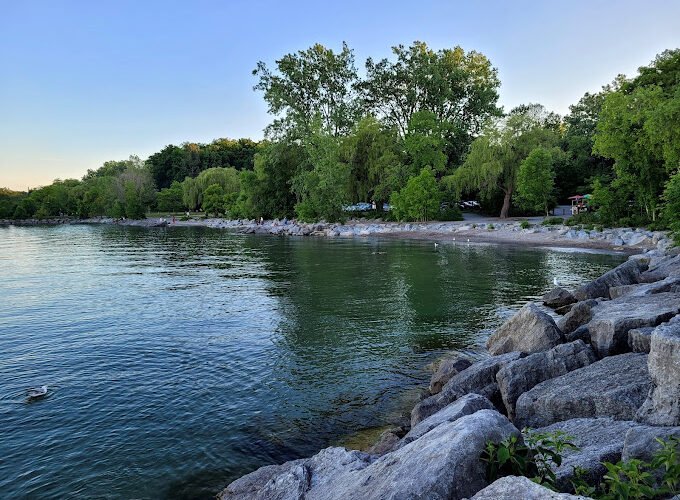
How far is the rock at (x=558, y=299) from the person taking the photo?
20.1 metres

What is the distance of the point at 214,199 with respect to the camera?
376 ft

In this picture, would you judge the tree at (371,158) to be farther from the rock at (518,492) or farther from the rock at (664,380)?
the rock at (518,492)

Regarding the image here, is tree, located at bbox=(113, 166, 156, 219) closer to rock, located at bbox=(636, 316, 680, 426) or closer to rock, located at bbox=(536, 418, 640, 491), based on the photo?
rock, located at bbox=(536, 418, 640, 491)

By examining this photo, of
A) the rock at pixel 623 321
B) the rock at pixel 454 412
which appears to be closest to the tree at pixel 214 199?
the rock at pixel 623 321

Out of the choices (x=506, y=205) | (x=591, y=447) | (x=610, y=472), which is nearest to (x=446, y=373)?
(x=591, y=447)

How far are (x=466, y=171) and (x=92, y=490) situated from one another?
6403cm

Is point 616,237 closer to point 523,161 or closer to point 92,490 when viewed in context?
point 523,161

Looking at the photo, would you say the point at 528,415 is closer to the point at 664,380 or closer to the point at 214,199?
the point at 664,380

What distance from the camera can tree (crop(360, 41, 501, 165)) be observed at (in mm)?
80375

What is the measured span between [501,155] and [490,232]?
48.1 feet

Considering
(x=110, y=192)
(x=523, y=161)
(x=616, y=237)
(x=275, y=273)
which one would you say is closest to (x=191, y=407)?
(x=275, y=273)

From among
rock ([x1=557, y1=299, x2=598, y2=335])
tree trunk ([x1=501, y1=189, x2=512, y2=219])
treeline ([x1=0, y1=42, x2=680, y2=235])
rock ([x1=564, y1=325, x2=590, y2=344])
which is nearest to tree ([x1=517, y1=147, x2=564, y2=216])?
treeline ([x1=0, y1=42, x2=680, y2=235])

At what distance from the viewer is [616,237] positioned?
138 ft

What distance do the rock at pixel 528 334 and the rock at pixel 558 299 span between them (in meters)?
7.47
